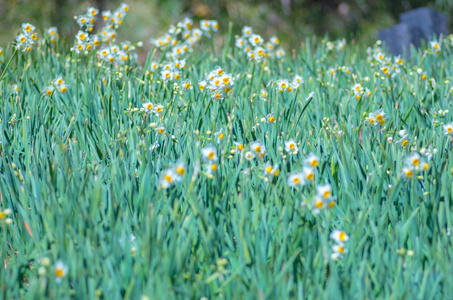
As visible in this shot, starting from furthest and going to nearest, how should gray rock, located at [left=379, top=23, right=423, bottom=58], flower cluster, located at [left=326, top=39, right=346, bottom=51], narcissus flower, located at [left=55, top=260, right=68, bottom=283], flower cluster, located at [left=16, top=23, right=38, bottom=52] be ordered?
1. gray rock, located at [left=379, top=23, right=423, bottom=58]
2. flower cluster, located at [left=326, top=39, right=346, bottom=51]
3. flower cluster, located at [left=16, top=23, right=38, bottom=52]
4. narcissus flower, located at [left=55, top=260, right=68, bottom=283]

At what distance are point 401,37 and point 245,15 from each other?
444 cm

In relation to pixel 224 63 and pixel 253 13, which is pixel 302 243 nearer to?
pixel 224 63

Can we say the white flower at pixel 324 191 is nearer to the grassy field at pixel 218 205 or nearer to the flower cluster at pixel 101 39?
the grassy field at pixel 218 205

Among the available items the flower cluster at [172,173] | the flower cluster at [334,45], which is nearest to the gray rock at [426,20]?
the flower cluster at [334,45]

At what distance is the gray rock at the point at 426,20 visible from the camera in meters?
4.62

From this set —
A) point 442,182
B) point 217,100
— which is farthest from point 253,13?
point 442,182

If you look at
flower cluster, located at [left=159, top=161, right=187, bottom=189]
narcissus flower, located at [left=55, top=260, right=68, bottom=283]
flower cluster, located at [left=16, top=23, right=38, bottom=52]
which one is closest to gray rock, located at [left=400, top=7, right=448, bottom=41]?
flower cluster, located at [left=16, top=23, right=38, bottom=52]

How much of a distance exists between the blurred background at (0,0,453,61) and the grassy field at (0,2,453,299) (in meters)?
6.03

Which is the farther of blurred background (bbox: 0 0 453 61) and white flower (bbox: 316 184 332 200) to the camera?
blurred background (bbox: 0 0 453 61)

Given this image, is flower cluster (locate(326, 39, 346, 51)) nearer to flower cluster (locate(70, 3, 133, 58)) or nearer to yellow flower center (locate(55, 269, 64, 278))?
flower cluster (locate(70, 3, 133, 58))

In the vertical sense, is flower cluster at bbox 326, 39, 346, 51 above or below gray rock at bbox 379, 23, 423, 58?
below

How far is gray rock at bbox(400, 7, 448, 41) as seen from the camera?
4625 mm

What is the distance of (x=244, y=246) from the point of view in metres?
1.40

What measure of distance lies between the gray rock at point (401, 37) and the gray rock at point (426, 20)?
0.19 ft
